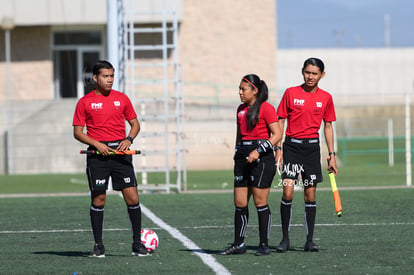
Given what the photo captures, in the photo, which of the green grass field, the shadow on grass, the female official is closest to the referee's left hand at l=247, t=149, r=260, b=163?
the female official

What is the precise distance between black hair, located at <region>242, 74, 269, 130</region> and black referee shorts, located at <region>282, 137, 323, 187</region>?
0.74 meters

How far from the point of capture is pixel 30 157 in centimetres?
3166

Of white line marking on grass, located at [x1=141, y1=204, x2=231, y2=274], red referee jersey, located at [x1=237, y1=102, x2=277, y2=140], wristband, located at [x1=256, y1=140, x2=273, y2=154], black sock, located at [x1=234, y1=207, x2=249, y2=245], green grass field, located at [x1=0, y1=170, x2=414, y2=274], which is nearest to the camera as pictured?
white line marking on grass, located at [x1=141, y1=204, x2=231, y2=274]

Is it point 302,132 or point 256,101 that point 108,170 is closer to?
point 256,101

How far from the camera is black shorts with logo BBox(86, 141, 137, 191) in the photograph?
397 inches

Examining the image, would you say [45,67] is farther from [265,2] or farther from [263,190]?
[263,190]

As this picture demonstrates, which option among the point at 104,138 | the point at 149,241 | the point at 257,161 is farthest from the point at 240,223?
the point at 104,138

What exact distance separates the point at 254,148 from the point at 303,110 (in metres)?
0.84

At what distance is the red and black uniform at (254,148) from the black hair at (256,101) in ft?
0.17

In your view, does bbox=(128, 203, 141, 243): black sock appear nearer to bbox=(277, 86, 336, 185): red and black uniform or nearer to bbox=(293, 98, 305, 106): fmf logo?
bbox=(277, 86, 336, 185): red and black uniform

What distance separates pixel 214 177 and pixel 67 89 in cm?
1463

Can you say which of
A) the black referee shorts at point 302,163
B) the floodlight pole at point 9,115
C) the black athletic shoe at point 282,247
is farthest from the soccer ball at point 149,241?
the floodlight pole at point 9,115

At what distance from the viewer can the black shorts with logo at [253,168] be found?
397 inches

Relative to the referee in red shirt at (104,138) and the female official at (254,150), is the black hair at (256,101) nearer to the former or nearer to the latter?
the female official at (254,150)
